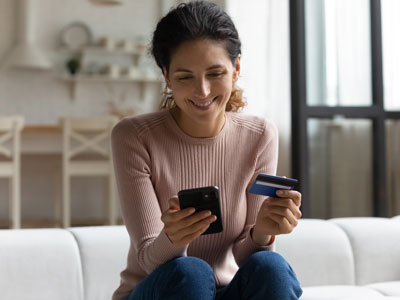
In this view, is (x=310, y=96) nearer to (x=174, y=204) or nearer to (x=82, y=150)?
(x=82, y=150)

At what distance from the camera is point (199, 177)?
1.41 m

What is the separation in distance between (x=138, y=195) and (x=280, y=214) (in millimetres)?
313

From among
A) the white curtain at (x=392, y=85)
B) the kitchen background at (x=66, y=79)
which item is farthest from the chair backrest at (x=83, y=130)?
the white curtain at (x=392, y=85)

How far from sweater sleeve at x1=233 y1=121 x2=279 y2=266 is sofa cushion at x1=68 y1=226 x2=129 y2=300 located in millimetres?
479

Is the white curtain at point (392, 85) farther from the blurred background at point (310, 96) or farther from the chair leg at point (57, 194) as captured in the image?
the chair leg at point (57, 194)

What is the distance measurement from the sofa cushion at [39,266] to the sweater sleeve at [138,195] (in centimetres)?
40

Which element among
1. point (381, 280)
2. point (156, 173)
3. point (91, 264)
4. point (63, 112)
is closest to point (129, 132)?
point (156, 173)

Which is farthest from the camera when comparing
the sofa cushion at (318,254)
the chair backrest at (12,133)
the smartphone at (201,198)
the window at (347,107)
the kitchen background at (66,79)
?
the kitchen background at (66,79)

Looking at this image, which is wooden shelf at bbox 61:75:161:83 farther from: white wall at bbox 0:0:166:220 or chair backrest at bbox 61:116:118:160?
chair backrest at bbox 61:116:118:160

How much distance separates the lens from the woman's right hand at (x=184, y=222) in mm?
1143

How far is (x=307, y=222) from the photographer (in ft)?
6.65

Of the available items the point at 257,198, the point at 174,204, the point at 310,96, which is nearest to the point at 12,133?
the point at 310,96

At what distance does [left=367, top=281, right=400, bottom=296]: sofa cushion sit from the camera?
179 cm

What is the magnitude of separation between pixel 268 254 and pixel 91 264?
66 cm
